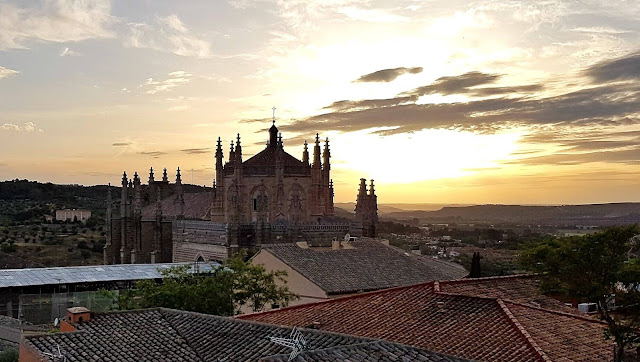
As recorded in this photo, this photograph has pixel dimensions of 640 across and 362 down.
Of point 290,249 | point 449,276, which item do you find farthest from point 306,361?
point 449,276

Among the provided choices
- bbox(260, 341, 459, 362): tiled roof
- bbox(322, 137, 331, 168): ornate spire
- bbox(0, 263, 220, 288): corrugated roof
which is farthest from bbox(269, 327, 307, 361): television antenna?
bbox(322, 137, 331, 168): ornate spire

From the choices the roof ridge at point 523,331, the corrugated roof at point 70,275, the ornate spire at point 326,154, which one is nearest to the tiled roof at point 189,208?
the ornate spire at point 326,154

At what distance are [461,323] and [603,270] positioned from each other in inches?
141

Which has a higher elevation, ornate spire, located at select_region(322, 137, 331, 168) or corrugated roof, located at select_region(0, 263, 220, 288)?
ornate spire, located at select_region(322, 137, 331, 168)

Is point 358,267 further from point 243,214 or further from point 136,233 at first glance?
point 136,233

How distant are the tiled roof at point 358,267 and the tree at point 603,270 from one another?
12235 mm

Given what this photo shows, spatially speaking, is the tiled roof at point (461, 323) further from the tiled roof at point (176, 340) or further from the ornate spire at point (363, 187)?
the ornate spire at point (363, 187)

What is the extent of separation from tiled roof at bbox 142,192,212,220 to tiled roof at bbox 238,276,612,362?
3360 cm

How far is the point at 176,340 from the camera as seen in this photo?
1534cm

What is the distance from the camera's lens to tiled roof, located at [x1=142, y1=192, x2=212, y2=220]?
5328 centimetres

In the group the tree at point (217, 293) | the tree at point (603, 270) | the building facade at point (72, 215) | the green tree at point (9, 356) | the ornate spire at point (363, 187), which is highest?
the ornate spire at point (363, 187)

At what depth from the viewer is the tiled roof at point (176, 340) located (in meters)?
13.8

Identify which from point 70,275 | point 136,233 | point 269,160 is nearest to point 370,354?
point 70,275

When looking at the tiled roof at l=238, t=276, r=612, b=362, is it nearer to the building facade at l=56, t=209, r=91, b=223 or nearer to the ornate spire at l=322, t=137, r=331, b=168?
the ornate spire at l=322, t=137, r=331, b=168
